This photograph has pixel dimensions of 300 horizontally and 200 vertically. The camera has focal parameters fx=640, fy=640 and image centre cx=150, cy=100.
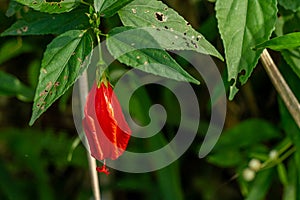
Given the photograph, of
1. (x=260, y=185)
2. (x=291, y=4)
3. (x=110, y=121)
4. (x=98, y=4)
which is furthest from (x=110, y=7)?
(x=260, y=185)

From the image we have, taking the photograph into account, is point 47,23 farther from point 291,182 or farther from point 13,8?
point 291,182

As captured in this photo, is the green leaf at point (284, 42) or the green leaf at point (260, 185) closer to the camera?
the green leaf at point (284, 42)

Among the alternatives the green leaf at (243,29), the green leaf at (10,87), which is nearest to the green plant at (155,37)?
the green leaf at (243,29)

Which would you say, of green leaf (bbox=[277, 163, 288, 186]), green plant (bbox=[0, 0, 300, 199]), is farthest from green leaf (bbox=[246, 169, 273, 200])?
green plant (bbox=[0, 0, 300, 199])

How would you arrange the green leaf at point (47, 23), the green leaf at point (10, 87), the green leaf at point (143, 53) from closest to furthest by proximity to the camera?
1. the green leaf at point (143, 53)
2. the green leaf at point (47, 23)
3. the green leaf at point (10, 87)

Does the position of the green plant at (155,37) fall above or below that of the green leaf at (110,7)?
below

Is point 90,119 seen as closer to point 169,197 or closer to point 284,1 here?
point 284,1

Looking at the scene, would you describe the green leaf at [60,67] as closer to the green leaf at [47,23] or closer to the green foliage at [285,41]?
the green leaf at [47,23]

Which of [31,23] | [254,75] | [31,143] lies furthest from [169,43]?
[31,143]
